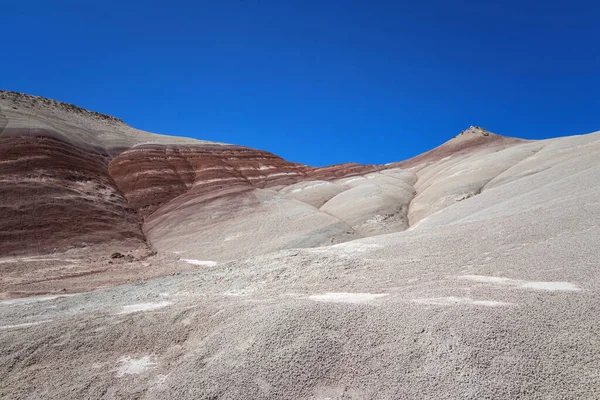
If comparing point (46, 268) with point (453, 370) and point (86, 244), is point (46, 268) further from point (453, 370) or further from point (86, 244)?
point (453, 370)

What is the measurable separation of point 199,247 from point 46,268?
9216 mm

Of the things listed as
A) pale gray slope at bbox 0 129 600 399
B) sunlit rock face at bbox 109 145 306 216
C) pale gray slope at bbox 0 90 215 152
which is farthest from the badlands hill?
pale gray slope at bbox 0 90 215 152

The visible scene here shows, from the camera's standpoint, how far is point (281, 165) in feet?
172

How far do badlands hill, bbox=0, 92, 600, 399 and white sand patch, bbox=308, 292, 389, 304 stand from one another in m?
0.05

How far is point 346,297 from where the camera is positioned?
27.5 feet

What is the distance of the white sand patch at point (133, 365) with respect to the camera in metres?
6.53

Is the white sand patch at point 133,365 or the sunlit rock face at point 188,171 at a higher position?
the sunlit rock face at point 188,171

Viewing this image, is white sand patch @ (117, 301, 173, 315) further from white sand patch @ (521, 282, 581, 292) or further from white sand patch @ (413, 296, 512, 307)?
white sand patch @ (521, 282, 581, 292)

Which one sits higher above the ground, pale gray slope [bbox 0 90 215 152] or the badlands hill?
pale gray slope [bbox 0 90 215 152]

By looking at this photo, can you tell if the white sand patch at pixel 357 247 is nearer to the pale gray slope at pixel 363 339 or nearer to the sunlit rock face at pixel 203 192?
the pale gray slope at pixel 363 339

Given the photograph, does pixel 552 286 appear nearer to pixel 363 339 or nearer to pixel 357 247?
pixel 363 339

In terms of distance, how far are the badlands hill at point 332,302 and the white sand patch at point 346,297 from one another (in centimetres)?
5

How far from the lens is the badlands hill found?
18.0 feet

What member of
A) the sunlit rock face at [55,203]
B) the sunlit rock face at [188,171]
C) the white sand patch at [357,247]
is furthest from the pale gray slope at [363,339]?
the sunlit rock face at [188,171]
